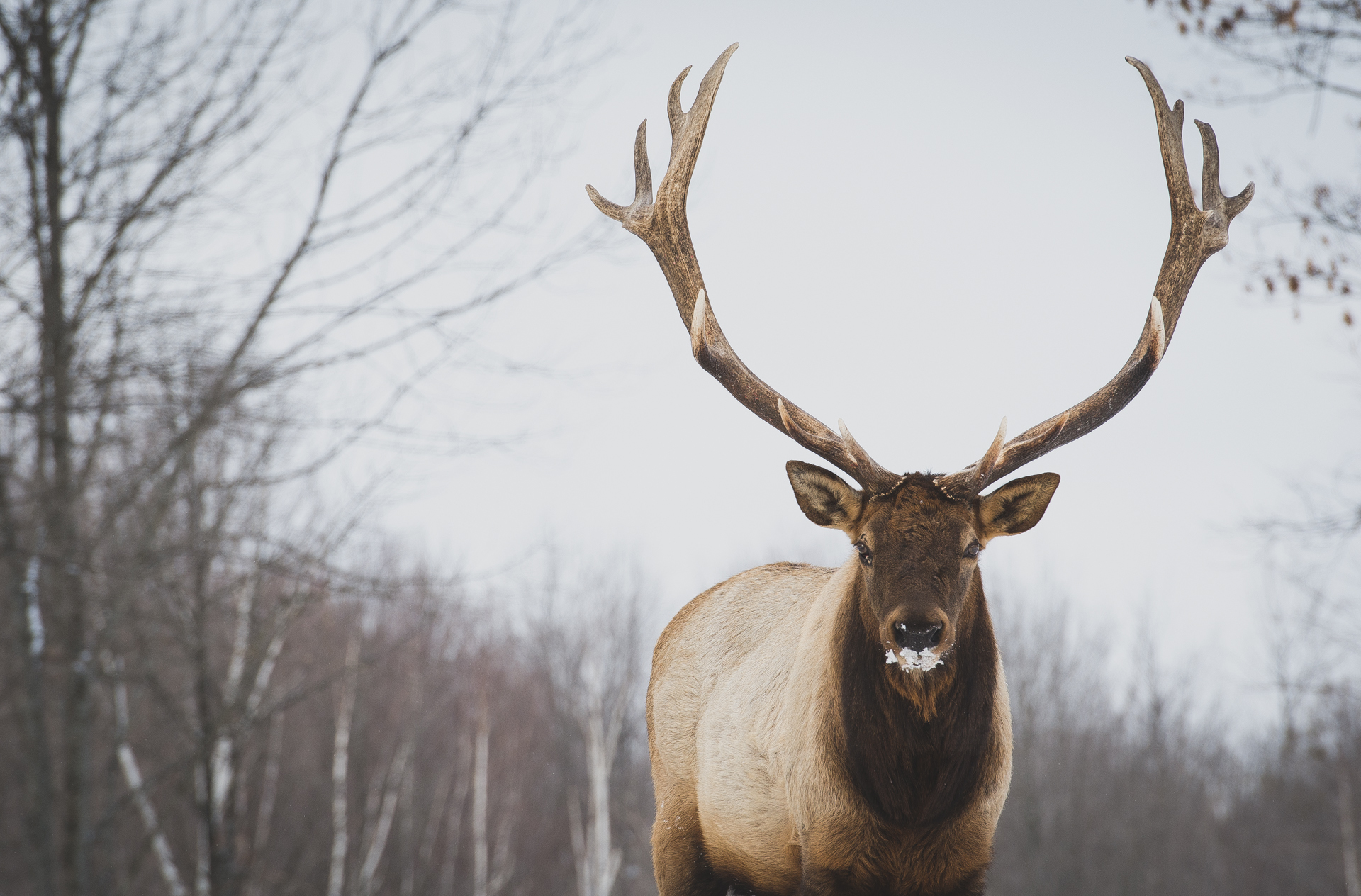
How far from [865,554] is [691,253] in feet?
6.06

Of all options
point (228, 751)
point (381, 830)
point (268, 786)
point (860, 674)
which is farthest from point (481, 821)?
point (860, 674)

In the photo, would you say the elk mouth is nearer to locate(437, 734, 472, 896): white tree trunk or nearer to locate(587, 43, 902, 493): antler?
locate(587, 43, 902, 493): antler

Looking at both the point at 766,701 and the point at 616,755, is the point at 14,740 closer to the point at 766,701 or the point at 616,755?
the point at 616,755

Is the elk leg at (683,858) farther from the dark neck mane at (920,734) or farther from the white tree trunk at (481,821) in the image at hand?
the white tree trunk at (481,821)

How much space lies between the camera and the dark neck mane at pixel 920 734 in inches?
127

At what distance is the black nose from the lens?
2.96m

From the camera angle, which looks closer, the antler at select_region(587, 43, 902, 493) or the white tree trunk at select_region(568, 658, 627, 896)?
the antler at select_region(587, 43, 902, 493)

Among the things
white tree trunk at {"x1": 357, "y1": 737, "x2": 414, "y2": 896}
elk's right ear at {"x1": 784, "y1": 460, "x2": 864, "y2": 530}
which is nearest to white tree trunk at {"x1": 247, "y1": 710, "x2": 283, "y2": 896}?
white tree trunk at {"x1": 357, "y1": 737, "x2": 414, "y2": 896}

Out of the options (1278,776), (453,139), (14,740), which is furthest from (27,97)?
(1278,776)

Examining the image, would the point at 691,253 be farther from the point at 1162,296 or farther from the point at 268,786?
the point at 268,786

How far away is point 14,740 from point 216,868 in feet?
35.6

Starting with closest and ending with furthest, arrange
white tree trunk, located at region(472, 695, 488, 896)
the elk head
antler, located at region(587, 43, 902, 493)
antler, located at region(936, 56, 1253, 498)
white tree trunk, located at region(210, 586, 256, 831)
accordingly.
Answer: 1. the elk head
2. antler, located at region(936, 56, 1253, 498)
3. antler, located at region(587, 43, 902, 493)
4. white tree trunk, located at region(210, 586, 256, 831)
5. white tree trunk, located at region(472, 695, 488, 896)

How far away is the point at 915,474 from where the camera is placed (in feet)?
11.4

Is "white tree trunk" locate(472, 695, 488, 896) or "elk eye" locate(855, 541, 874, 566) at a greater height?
"elk eye" locate(855, 541, 874, 566)
